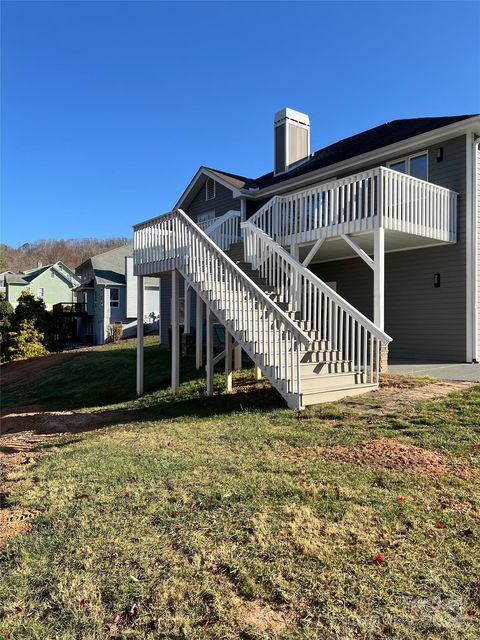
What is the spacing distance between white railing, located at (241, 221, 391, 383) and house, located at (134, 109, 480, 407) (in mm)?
32

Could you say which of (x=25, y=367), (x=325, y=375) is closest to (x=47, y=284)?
(x=25, y=367)

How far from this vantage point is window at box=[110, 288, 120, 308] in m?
31.2

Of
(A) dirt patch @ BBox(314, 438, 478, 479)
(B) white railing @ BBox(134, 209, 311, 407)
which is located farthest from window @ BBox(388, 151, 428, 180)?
(A) dirt patch @ BBox(314, 438, 478, 479)

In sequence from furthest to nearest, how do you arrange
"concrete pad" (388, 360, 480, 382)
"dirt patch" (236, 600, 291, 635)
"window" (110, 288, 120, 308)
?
"window" (110, 288, 120, 308) → "concrete pad" (388, 360, 480, 382) → "dirt patch" (236, 600, 291, 635)

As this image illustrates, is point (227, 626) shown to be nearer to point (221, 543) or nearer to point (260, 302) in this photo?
point (221, 543)

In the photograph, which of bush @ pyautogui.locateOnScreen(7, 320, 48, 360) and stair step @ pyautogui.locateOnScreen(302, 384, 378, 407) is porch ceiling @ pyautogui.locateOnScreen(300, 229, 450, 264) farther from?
bush @ pyautogui.locateOnScreen(7, 320, 48, 360)

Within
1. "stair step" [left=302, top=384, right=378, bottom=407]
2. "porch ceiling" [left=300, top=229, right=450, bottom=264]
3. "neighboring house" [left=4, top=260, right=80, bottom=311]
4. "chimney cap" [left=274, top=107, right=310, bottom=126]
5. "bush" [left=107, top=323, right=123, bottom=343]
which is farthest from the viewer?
"neighboring house" [left=4, top=260, right=80, bottom=311]

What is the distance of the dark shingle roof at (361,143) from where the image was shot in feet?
37.8

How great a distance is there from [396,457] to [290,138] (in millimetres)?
15441

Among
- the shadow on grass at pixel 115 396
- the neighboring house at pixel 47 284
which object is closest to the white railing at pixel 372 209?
the shadow on grass at pixel 115 396

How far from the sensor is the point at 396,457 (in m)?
4.20

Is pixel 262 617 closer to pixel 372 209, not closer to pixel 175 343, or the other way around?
pixel 175 343

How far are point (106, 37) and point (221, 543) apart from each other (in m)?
13.1

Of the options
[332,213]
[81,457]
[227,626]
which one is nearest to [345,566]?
[227,626]
